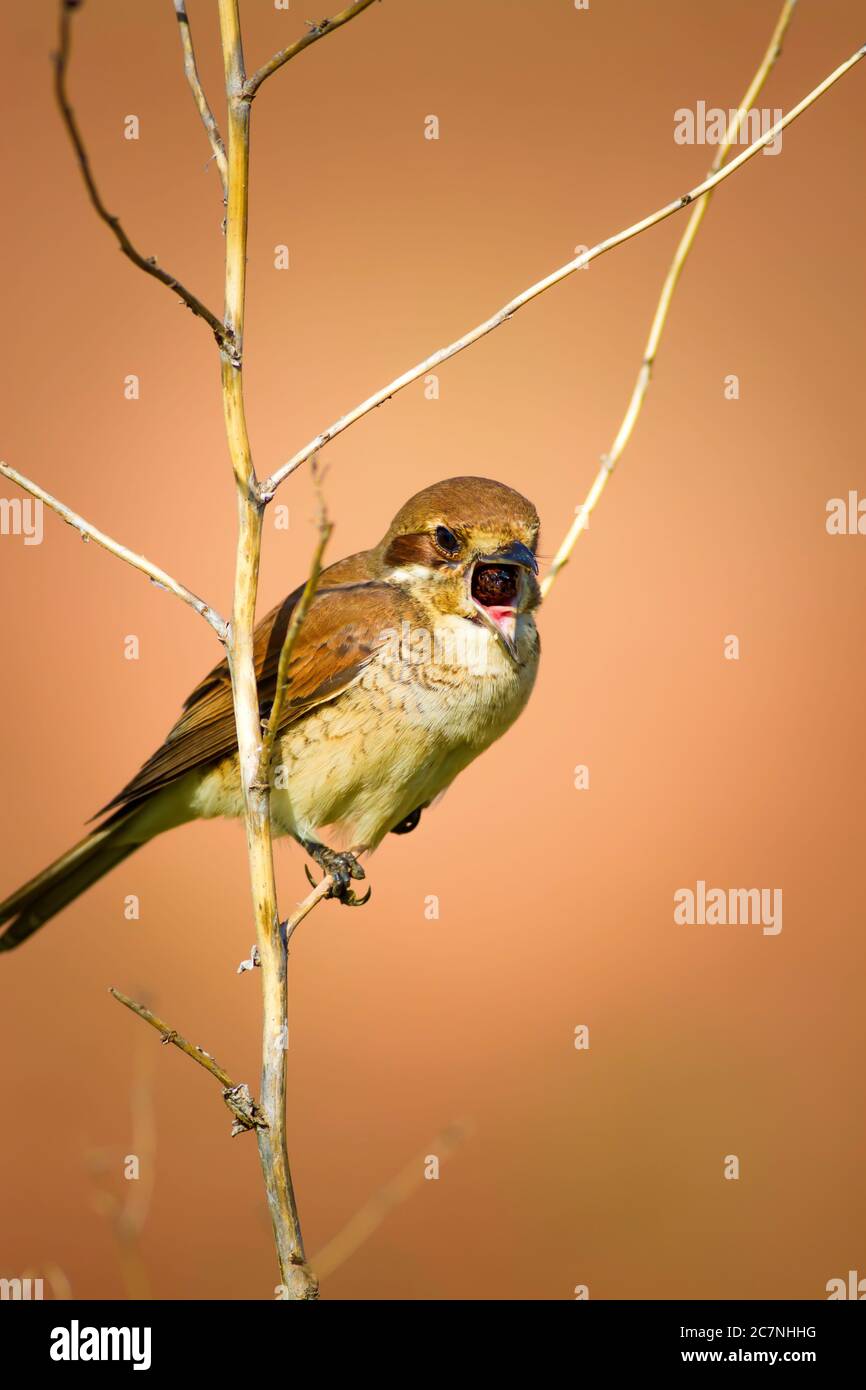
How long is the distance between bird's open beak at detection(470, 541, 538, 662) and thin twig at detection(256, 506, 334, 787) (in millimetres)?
1505

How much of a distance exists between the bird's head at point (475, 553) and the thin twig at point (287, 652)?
157cm

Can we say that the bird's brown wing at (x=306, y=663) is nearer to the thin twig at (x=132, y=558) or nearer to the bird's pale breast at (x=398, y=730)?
the bird's pale breast at (x=398, y=730)

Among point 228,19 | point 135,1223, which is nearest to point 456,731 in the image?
point 135,1223

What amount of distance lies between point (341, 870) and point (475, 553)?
883 mm

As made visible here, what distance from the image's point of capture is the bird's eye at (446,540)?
3.50 meters

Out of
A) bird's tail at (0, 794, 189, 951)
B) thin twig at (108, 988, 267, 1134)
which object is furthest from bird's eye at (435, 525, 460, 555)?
thin twig at (108, 988, 267, 1134)

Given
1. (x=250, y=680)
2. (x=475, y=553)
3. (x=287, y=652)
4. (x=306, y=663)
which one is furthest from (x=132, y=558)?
(x=306, y=663)

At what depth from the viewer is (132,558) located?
2143 millimetres

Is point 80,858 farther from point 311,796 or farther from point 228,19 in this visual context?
point 228,19

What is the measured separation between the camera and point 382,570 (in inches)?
150

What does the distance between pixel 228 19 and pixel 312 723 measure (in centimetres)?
202

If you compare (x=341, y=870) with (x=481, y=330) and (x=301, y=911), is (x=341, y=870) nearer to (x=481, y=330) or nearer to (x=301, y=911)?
(x=301, y=911)

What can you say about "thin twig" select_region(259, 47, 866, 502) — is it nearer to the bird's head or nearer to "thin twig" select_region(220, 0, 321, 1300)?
"thin twig" select_region(220, 0, 321, 1300)

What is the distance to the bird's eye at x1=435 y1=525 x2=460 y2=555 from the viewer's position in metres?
3.50
